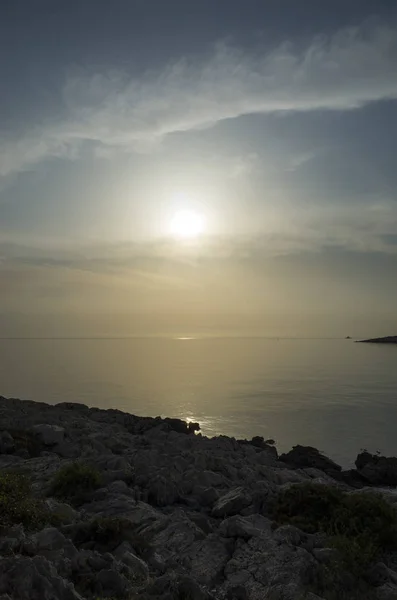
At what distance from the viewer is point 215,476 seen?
16.4 metres

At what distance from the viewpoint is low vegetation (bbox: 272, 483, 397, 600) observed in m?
9.77

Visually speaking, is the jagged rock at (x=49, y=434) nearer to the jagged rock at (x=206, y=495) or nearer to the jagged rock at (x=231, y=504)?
the jagged rock at (x=206, y=495)

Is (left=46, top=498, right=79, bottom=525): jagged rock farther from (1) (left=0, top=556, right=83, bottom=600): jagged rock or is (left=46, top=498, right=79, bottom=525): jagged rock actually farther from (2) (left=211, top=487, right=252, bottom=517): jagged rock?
(2) (left=211, top=487, right=252, bottom=517): jagged rock

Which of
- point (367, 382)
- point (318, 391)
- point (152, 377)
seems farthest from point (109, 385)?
point (367, 382)

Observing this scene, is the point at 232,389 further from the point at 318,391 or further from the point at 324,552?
the point at 324,552

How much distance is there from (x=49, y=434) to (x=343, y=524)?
1392 cm

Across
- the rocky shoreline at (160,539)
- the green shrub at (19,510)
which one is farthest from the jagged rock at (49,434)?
the green shrub at (19,510)

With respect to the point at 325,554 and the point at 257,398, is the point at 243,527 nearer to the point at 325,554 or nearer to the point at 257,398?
the point at 325,554

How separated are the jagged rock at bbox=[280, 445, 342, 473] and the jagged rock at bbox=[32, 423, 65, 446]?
38.6ft

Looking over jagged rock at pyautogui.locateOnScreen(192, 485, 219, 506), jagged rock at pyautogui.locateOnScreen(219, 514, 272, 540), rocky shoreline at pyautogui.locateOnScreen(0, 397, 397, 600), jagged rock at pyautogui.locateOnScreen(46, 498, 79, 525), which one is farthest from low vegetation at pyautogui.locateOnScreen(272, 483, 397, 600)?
jagged rock at pyautogui.locateOnScreen(46, 498, 79, 525)

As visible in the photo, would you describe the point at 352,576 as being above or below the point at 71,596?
below

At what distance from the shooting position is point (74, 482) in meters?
14.2

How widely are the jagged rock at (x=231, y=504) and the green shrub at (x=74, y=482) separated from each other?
352cm

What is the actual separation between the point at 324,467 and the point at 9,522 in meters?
19.0
